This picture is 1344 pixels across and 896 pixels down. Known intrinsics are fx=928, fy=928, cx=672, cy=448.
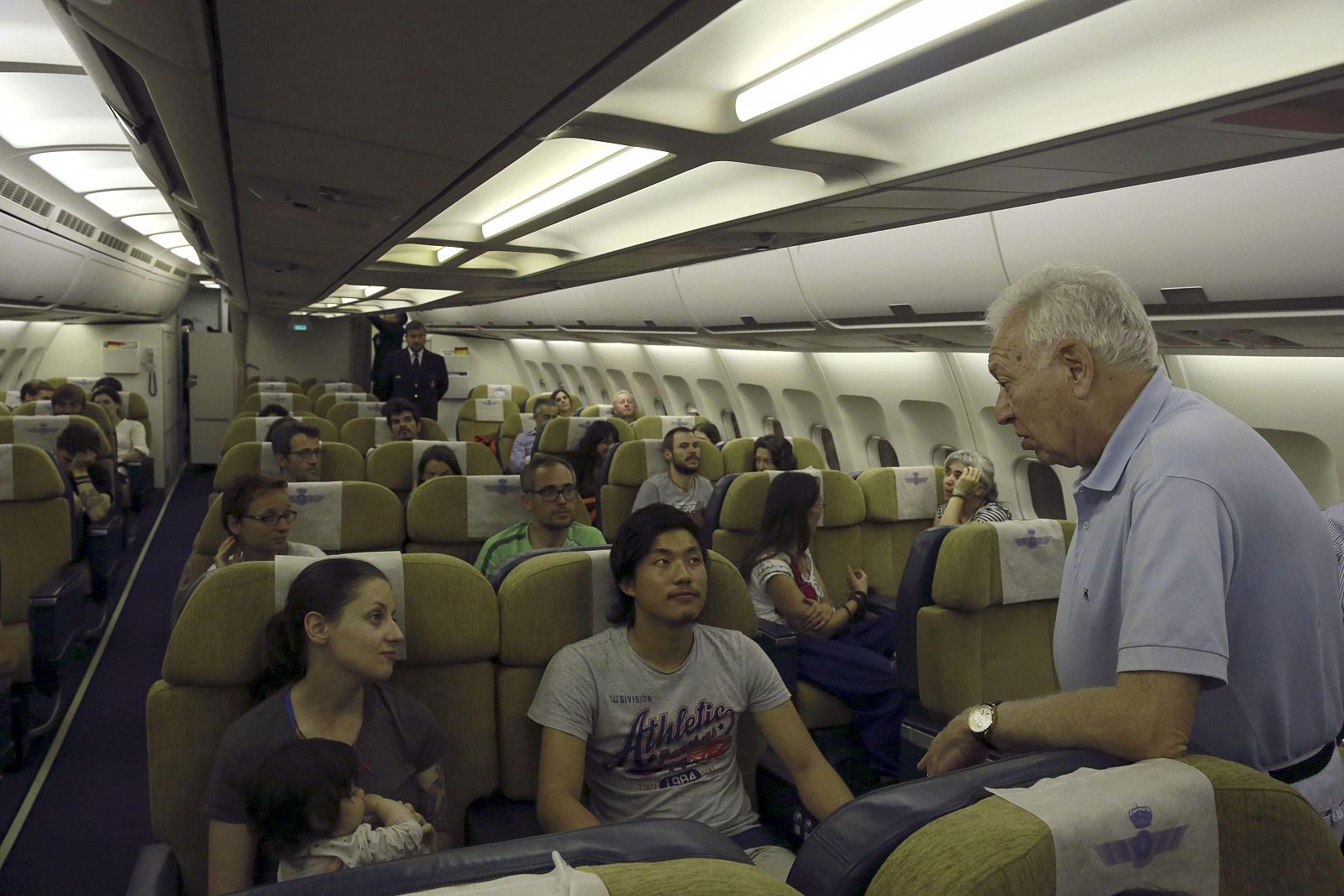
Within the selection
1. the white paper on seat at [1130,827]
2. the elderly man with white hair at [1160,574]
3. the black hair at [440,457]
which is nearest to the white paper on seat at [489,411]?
the black hair at [440,457]

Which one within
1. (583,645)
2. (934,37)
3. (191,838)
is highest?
(934,37)

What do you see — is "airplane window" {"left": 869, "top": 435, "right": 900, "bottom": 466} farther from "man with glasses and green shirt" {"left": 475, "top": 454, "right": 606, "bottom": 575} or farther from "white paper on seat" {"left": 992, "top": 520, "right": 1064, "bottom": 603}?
"white paper on seat" {"left": 992, "top": 520, "right": 1064, "bottom": 603}

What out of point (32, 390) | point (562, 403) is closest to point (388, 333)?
point (562, 403)

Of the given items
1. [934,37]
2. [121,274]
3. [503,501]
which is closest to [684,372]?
[121,274]

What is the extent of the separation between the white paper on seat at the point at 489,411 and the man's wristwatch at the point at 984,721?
939 cm

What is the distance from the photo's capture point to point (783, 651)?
344 cm

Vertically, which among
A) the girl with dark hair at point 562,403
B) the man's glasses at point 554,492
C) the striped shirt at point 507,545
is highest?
the girl with dark hair at point 562,403

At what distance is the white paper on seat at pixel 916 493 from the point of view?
204 inches

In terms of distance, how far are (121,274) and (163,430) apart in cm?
298

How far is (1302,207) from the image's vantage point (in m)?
2.71

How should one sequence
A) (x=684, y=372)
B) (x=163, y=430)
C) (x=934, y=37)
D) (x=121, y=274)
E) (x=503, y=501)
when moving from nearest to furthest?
(x=934, y=37) → (x=503, y=501) → (x=121, y=274) → (x=684, y=372) → (x=163, y=430)

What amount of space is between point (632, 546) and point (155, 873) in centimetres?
125

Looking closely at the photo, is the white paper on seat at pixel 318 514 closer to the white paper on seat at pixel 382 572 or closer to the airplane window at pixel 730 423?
the white paper on seat at pixel 382 572

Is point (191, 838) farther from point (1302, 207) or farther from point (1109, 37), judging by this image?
point (1302, 207)
